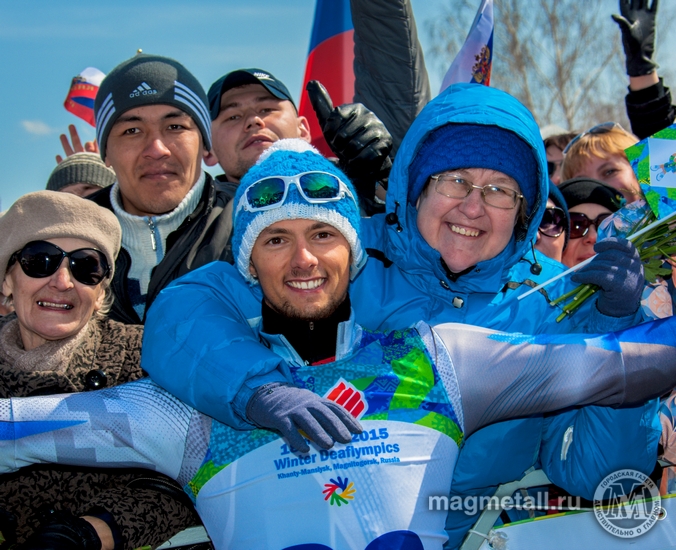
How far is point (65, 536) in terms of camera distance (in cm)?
209

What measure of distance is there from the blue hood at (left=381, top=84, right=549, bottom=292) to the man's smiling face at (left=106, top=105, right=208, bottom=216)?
1.13m

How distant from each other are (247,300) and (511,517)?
50.8 inches

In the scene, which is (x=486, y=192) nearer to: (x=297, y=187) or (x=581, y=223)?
(x=297, y=187)

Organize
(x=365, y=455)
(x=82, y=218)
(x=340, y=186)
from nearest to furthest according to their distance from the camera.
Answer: (x=365, y=455), (x=340, y=186), (x=82, y=218)

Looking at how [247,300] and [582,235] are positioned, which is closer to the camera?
[247,300]

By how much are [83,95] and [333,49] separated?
2.33 meters

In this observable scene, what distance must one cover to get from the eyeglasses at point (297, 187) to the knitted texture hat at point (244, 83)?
173 cm

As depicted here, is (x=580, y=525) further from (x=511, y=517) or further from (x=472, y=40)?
(x=472, y=40)

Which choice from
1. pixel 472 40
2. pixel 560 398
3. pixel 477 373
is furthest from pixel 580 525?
pixel 472 40

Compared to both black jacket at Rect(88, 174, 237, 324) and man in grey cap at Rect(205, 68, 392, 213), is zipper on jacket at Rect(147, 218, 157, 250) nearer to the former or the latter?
black jacket at Rect(88, 174, 237, 324)

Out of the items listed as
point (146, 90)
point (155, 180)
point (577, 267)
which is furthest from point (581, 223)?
point (146, 90)

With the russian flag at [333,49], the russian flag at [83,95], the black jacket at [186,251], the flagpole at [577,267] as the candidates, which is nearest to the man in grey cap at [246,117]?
the black jacket at [186,251]

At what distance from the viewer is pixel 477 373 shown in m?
2.22

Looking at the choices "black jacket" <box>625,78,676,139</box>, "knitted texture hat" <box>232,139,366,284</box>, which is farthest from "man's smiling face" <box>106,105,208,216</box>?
"black jacket" <box>625,78,676,139</box>
